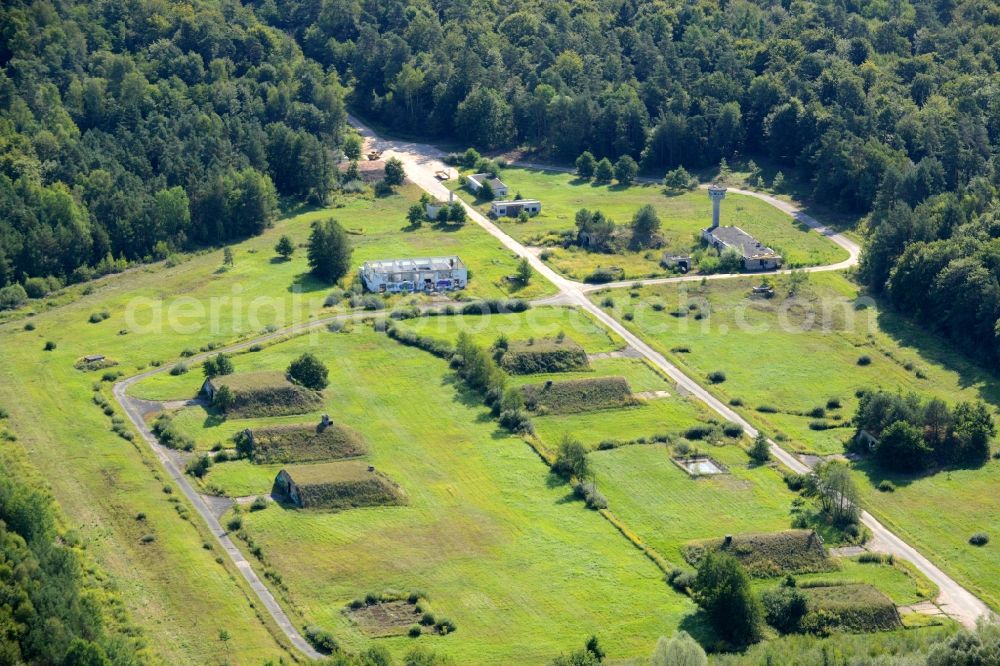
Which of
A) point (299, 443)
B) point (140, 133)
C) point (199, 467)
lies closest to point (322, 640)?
point (199, 467)

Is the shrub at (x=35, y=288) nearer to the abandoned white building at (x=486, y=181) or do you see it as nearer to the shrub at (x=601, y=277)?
the shrub at (x=601, y=277)

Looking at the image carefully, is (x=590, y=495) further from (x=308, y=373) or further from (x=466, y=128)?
(x=466, y=128)

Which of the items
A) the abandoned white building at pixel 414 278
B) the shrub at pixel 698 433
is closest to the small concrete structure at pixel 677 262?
the abandoned white building at pixel 414 278

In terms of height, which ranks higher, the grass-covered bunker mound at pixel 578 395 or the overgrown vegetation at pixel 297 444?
the grass-covered bunker mound at pixel 578 395

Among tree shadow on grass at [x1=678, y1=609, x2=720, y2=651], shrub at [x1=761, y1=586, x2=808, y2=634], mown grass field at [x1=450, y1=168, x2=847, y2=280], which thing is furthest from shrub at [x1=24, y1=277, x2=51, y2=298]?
shrub at [x1=761, y1=586, x2=808, y2=634]

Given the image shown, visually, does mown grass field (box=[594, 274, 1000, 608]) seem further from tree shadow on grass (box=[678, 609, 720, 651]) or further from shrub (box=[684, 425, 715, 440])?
tree shadow on grass (box=[678, 609, 720, 651])

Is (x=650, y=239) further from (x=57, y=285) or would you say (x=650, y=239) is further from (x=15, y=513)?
(x=15, y=513)
